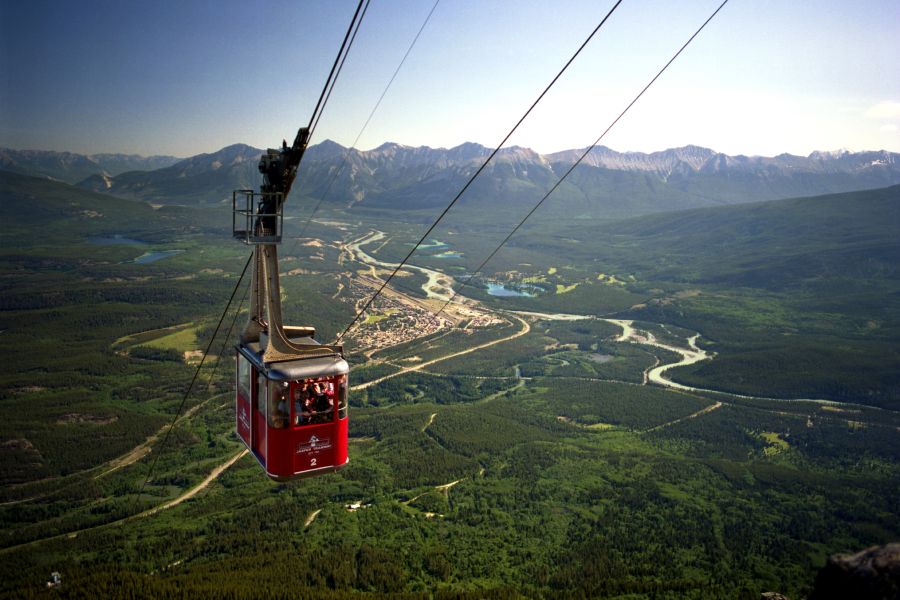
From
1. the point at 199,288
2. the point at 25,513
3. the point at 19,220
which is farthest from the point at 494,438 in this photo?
the point at 19,220

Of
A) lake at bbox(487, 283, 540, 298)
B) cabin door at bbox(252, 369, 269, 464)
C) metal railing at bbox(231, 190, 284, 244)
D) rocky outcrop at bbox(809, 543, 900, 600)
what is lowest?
lake at bbox(487, 283, 540, 298)

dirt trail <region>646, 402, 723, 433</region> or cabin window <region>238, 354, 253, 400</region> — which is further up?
cabin window <region>238, 354, 253, 400</region>

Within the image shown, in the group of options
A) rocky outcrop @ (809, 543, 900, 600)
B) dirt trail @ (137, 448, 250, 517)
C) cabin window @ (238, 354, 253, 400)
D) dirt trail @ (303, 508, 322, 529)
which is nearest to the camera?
rocky outcrop @ (809, 543, 900, 600)

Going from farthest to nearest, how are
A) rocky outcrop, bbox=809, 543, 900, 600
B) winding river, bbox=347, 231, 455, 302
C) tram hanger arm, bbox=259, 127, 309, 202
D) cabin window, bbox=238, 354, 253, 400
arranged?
winding river, bbox=347, 231, 455, 302
cabin window, bbox=238, 354, 253, 400
tram hanger arm, bbox=259, 127, 309, 202
rocky outcrop, bbox=809, 543, 900, 600

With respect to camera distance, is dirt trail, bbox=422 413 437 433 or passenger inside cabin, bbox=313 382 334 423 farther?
dirt trail, bbox=422 413 437 433

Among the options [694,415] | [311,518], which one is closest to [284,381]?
[311,518]

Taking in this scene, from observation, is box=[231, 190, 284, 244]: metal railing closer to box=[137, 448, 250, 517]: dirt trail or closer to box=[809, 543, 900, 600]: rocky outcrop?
box=[809, 543, 900, 600]: rocky outcrop

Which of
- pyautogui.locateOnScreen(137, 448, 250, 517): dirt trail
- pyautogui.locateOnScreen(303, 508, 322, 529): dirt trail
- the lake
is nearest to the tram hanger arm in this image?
pyautogui.locateOnScreen(303, 508, 322, 529): dirt trail

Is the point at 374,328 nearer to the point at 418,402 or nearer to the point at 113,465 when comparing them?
the point at 418,402

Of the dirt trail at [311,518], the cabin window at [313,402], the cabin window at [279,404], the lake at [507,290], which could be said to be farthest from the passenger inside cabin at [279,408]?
the lake at [507,290]
